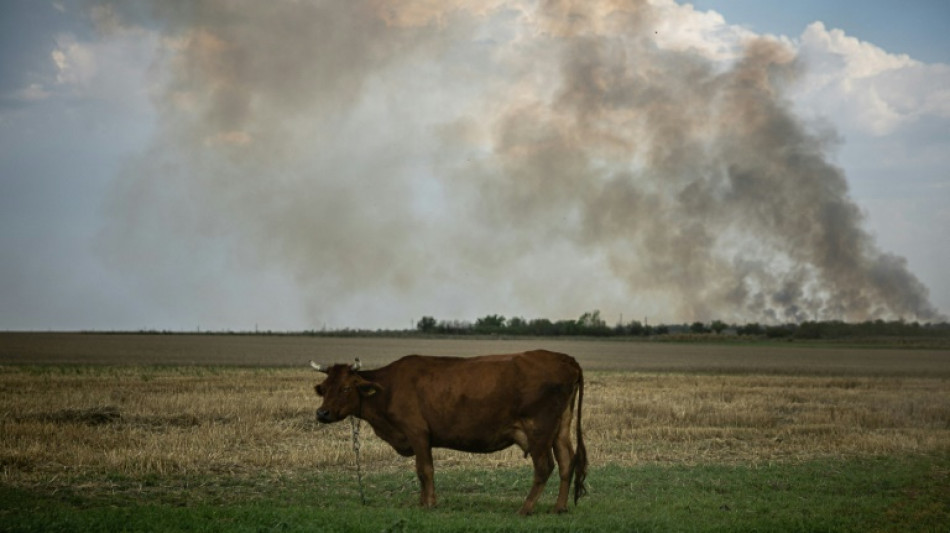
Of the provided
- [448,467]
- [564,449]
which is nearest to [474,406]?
[564,449]

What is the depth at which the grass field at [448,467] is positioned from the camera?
13922mm

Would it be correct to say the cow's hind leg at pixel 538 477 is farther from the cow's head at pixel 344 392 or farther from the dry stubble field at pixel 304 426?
the dry stubble field at pixel 304 426

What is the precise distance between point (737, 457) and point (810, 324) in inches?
5810

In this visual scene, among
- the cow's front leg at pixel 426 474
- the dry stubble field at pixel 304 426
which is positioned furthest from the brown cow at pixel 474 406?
the dry stubble field at pixel 304 426

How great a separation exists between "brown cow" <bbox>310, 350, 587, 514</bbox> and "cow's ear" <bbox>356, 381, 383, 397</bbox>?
2 cm

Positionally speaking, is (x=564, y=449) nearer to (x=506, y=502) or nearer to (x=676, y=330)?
(x=506, y=502)

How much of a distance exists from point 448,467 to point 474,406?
20.7 ft

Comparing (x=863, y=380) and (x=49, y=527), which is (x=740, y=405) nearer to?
(x=863, y=380)

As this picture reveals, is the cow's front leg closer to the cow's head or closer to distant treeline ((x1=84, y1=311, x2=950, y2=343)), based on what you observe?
the cow's head

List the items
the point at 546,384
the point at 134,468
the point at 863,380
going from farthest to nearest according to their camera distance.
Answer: the point at 863,380 < the point at 134,468 < the point at 546,384

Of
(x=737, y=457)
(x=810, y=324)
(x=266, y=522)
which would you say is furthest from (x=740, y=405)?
(x=810, y=324)

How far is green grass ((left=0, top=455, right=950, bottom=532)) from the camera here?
1313cm

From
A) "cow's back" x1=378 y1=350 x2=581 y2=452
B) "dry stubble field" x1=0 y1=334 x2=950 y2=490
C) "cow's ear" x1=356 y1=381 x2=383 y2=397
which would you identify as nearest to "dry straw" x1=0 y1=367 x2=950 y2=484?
"dry stubble field" x1=0 y1=334 x2=950 y2=490

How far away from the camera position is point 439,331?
196000mm
